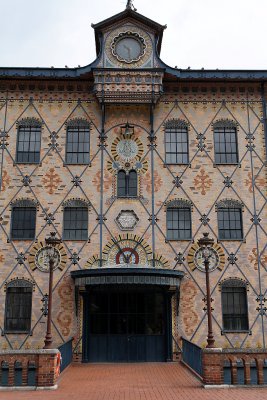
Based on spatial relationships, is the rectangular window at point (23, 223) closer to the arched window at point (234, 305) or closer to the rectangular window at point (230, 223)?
the rectangular window at point (230, 223)

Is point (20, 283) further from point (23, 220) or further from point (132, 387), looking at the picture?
A: point (132, 387)

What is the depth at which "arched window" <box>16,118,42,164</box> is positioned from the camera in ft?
76.1

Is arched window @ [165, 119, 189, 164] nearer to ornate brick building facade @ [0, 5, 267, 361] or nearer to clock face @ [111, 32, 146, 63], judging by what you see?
ornate brick building facade @ [0, 5, 267, 361]

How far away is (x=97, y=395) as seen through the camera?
13359 millimetres

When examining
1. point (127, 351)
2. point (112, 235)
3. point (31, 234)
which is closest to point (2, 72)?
point (31, 234)

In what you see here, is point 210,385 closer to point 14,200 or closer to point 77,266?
point 77,266

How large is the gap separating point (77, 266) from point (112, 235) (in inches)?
84.1

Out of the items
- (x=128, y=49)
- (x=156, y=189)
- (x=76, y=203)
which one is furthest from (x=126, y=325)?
(x=128, y=49)

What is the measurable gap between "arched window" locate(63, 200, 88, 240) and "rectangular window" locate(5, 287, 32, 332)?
3.12 metres

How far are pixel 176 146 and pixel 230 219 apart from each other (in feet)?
14.5

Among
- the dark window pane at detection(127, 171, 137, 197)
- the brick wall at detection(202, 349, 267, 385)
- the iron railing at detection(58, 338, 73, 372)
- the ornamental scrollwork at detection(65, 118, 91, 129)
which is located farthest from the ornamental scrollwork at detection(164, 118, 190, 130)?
the brick wall at detection(202, 349, 267, 385)

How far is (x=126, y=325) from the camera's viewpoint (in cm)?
2130

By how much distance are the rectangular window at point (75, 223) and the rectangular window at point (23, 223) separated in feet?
5.05

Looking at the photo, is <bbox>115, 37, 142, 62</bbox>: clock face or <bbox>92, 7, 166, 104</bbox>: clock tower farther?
<bbox>115, 37, 142, 62</bbox>: clock face
